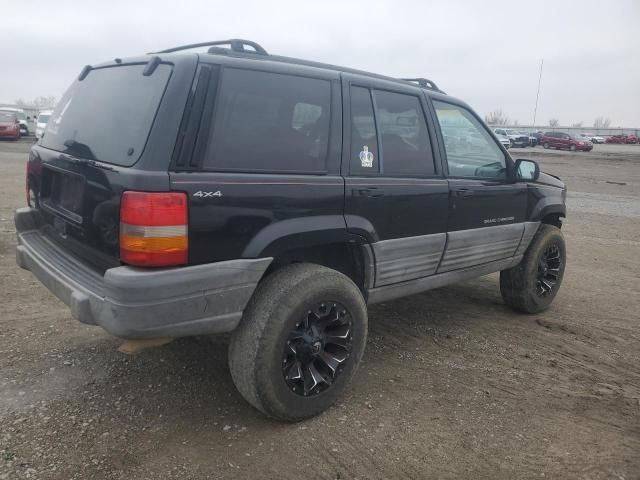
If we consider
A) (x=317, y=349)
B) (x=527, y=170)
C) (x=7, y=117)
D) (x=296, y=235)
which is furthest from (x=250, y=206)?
(x=7, y=117)

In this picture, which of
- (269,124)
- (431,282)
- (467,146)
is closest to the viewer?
(269,124)

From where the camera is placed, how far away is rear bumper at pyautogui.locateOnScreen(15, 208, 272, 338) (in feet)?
7.85

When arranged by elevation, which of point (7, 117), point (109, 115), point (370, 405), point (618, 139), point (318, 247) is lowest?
point (370, 405)

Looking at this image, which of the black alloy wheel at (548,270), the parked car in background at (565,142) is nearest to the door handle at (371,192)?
the black alloy wheel at (548,270)

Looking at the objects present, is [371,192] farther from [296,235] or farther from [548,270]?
[548,270]

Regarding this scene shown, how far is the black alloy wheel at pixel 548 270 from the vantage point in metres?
5.00

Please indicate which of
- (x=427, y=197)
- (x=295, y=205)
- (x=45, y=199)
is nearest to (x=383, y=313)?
(x=427, y=197)

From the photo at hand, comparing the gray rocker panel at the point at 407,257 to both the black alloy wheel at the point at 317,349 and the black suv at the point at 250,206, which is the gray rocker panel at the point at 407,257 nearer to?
the black suv at the point at 250,206

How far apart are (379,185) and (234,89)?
3.61 feet

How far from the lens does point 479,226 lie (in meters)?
4.13

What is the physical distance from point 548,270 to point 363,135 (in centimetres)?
282

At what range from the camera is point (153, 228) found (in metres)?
2.39

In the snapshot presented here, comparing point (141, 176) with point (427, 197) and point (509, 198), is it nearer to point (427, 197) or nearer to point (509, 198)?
point (427, 197)

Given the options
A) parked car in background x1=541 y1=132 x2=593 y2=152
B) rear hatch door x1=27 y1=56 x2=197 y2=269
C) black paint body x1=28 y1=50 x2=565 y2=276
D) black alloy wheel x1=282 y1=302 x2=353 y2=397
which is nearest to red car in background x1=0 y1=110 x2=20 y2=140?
black paint body x1=28 y1=50 x2=565 y2=276
